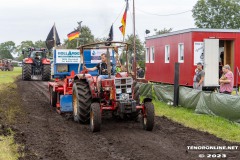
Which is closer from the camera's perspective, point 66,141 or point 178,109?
point 66,141

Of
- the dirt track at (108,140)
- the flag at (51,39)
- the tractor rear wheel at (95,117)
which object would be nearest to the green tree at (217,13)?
the flag at (51,39)

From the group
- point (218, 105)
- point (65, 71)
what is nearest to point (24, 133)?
point (218, 105)

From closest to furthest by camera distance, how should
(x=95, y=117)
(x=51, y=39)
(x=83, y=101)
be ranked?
(x=95, y=117)
(x=83, y=101)
(x=51, y=39)

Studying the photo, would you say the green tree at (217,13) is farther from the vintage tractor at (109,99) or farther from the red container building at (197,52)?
the vintage tractor at (109,99)

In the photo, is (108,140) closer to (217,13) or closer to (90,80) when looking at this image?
(90,80)

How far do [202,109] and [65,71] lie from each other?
18.6 feet

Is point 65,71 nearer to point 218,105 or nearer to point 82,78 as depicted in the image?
point 82,78

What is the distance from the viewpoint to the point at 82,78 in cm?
1084

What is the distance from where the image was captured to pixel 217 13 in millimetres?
55094

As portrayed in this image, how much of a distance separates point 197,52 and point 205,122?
23.4ft

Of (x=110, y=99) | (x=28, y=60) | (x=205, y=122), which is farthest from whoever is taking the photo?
(x=28, y=60)

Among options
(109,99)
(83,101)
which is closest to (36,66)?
(83,101)

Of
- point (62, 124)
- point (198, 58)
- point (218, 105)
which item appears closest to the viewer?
point (62, 124)

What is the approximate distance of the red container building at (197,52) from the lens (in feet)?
53.8
